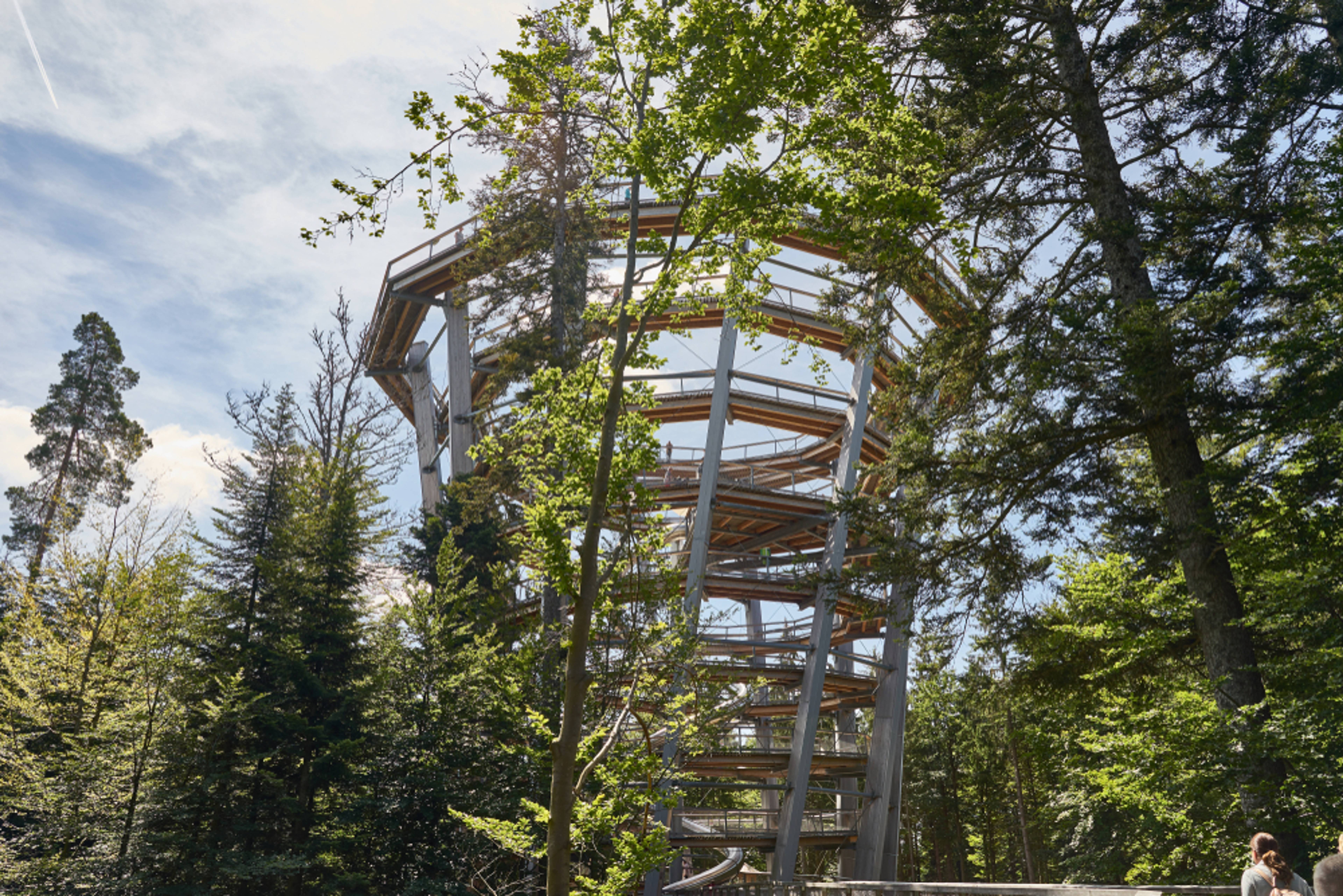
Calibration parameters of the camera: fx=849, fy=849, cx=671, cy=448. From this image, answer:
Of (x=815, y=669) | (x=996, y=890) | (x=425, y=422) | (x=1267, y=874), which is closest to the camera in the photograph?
(x=1267, y=874)

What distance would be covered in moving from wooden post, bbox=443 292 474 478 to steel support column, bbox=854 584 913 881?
12.3 metres

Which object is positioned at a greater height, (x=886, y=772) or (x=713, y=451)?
(x=713, y=451)

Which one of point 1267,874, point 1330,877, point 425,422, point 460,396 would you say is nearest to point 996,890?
point 1267,874

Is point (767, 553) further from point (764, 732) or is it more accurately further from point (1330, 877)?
point (1330, 877)

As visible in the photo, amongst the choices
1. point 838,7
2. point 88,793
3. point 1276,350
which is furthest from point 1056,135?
point 88,793

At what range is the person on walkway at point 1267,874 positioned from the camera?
500cm

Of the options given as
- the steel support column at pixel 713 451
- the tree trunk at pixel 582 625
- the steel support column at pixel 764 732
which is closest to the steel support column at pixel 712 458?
the steel support column at pixel 713 451

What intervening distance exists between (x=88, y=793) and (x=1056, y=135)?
18568mm

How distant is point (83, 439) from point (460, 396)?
19.0 metres

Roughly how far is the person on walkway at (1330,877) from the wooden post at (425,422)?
2561 centimetres

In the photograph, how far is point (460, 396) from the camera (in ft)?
79.1

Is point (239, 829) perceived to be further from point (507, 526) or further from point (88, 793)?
point (507, 526)

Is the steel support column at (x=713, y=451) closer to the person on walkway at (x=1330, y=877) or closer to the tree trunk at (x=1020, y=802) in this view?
the tree trunk at (x=1020, y=802)

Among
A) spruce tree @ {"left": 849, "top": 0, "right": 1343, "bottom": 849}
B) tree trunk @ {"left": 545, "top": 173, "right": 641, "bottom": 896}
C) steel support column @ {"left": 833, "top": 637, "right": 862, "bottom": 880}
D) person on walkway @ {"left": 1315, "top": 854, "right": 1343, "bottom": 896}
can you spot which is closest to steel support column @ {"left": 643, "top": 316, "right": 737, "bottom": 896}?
steel support column @ {"left": 833, "top": 637, "right": 862, "bottom": 880}
